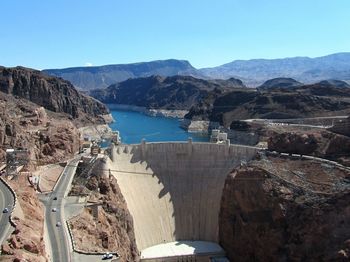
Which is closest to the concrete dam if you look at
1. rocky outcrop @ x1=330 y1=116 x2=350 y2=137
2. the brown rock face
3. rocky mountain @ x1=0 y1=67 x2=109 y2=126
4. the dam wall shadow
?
the dam wall shadow

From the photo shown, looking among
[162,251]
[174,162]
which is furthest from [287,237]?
[174,162]

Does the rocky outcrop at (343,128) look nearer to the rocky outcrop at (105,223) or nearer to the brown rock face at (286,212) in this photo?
the brown rock face at (286,212)

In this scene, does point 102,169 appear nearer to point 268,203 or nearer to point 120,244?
point 120,244

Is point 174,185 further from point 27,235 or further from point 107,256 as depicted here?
point 27,235

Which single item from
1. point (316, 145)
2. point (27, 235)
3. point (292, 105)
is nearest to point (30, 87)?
point (292, 105)

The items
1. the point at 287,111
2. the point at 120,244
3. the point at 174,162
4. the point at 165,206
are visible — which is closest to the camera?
the point at 120,244

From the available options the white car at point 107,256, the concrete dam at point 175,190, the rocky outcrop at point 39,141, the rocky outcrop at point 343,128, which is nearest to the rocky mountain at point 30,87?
the rocky outcrop at point 39,141

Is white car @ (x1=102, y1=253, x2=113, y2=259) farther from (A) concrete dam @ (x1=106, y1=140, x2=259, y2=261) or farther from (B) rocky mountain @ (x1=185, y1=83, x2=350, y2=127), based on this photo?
(B) rocky mountain @ (x1=185, y1=83, x2=350, y2=127)
